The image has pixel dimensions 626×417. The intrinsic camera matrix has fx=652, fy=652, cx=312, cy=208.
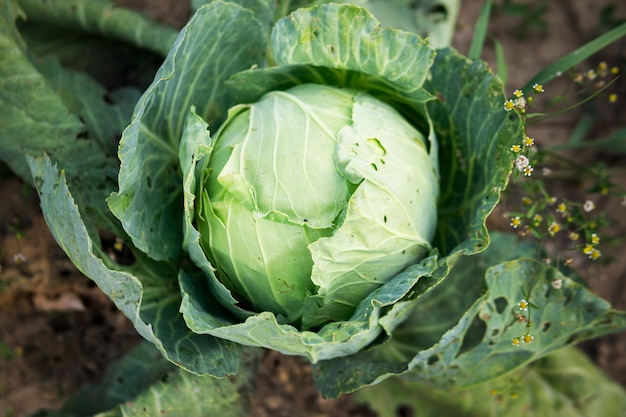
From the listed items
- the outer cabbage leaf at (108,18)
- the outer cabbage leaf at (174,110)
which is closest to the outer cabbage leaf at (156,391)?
the outer cabbage leaf at (174,110)

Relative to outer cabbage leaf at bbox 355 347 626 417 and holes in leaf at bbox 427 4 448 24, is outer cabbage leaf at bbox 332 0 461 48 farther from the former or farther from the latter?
outer cabbage leaf at bbox 355 347 626 417

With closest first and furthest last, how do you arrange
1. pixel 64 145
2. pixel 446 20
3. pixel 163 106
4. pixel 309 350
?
pixel 309 350 < pixel 163 106 < pixel 64 145 < pixel 446 20

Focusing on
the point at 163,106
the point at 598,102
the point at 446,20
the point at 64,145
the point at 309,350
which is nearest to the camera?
the point at 309,350

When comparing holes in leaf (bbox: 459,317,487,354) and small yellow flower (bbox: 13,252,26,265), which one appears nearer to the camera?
holes in leaf (bbox: 459,317,487,354)

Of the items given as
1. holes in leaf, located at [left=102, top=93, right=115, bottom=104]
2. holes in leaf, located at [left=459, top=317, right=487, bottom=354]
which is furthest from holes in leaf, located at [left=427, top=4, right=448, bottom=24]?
holes in leaf, located at [left=102, top=93, right=115, bottom=104]

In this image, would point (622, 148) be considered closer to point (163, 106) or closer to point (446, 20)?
point (446, 20)

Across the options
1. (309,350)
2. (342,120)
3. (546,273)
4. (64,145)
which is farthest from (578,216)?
(64,145)

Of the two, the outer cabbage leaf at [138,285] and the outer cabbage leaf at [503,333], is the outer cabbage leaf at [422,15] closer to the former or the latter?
the outer cabbage leaf at [503,333]

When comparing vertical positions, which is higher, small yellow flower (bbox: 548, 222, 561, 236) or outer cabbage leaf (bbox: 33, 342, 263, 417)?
small yellow flower (bbox: 548, 222, 561, 236)
